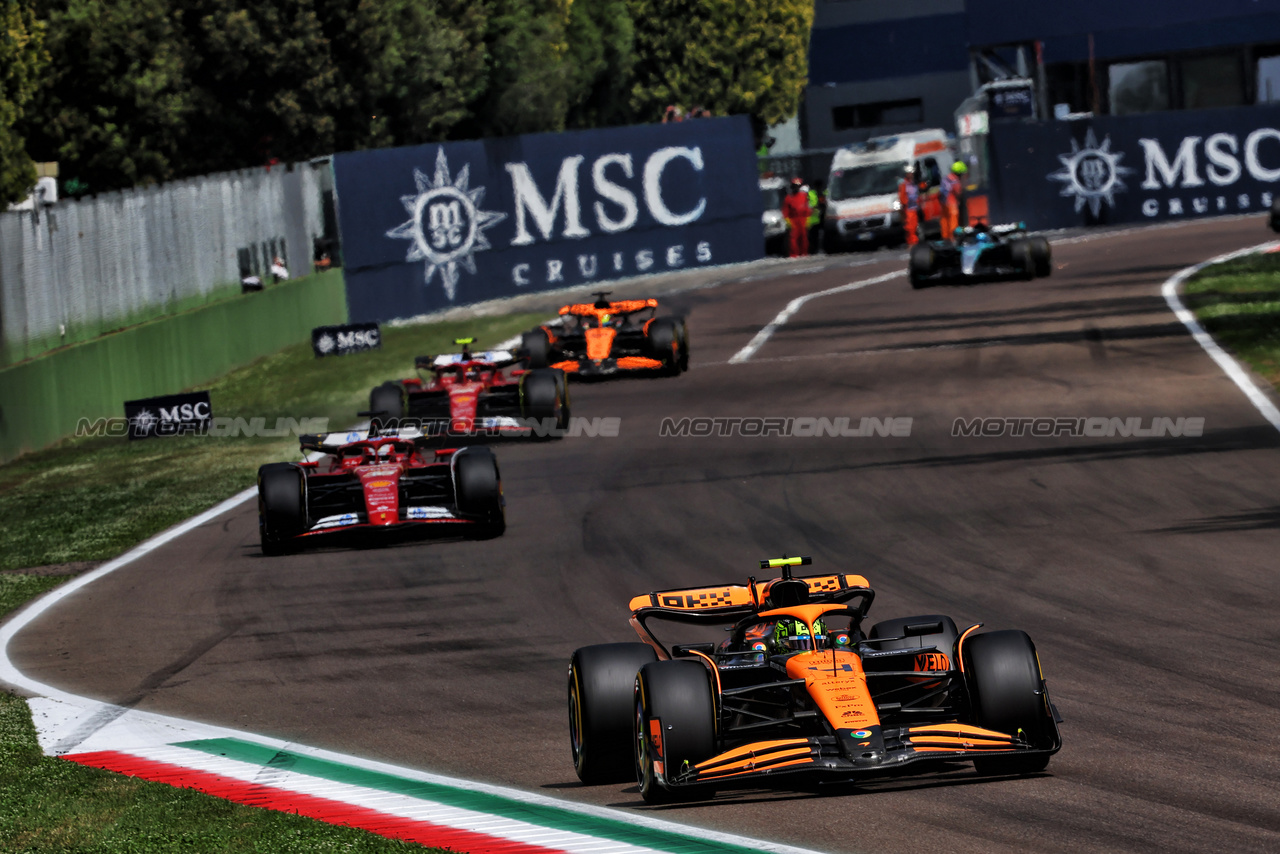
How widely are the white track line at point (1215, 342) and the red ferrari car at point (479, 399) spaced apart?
23.0 ft

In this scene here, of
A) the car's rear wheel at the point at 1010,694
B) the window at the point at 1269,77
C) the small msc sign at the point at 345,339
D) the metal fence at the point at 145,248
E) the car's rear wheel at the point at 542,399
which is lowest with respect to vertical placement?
the car's rear wheel at the point at 1010,694

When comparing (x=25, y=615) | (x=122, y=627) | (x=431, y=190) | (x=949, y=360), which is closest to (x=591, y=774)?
(x=122, y=627)

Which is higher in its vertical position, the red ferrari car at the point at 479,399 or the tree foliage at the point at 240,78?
the tree foliage at the point at 240,78

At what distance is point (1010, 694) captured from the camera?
7621 mm

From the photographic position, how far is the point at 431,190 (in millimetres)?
36562

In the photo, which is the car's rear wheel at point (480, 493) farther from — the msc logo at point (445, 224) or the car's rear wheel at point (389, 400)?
the msc logo at point (445, 224)

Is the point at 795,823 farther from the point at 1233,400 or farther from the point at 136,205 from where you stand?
the point at 136,205

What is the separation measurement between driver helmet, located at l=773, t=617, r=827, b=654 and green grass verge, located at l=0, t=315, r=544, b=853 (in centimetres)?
185

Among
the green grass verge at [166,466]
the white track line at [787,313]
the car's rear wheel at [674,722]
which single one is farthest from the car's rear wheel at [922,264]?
the car's rear wheel at [674,722]

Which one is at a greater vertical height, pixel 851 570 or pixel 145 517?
pixel 145 517

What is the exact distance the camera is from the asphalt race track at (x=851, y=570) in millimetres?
7547
